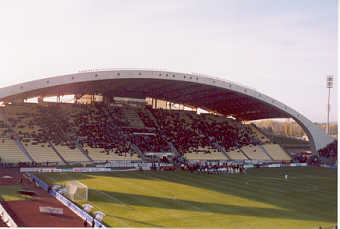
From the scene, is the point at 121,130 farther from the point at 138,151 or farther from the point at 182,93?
the point at 182,93

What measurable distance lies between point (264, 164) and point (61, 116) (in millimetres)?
35400

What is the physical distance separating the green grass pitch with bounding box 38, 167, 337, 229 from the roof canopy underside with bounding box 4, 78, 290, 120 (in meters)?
19.3

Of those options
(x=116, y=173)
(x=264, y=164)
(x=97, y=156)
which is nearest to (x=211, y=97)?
(x=264, y=164)

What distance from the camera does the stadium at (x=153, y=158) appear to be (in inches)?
910

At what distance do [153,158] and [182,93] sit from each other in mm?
A: 15165

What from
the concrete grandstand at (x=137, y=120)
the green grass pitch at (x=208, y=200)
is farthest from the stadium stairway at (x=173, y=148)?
the green grass pitch at (x=208, y=200)

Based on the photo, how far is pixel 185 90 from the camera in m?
63.0

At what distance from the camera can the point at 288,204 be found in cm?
2722

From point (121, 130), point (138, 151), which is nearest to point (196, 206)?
point (138, 151)

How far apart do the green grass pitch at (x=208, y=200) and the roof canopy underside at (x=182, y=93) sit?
19.3 m

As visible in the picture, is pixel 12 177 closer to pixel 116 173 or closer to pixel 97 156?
pixel 116 173

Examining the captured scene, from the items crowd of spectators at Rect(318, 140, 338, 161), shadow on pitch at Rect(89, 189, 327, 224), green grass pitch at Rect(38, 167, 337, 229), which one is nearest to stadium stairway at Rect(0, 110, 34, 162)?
green grass pitch at Rect(38, 167, 337, 229)

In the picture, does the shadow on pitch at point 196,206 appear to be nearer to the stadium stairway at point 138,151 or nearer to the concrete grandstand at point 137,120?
the concrete grandstand at point 137,120

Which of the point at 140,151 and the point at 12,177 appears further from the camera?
the point at 140,151
